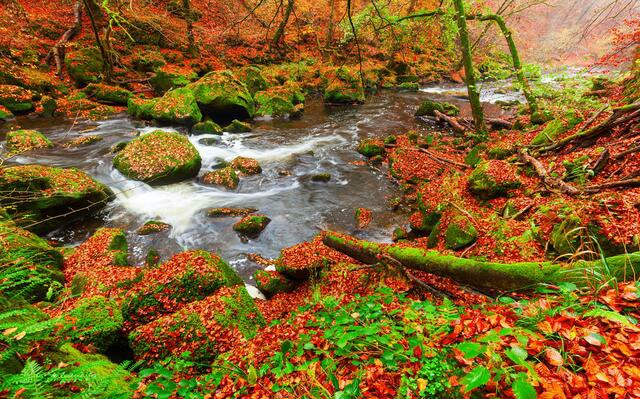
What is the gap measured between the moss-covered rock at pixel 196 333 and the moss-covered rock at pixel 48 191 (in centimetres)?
476

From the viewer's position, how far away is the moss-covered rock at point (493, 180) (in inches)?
274

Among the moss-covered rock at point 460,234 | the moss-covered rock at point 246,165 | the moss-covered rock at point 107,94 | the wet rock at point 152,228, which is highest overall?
the moss-covered rock at point 107,94

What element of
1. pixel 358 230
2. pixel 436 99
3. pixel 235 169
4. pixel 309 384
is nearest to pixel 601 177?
pixel 358 230

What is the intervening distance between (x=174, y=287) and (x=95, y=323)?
3.33 ft

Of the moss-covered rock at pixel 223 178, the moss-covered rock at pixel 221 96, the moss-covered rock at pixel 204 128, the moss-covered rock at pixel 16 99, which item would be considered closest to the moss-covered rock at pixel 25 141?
the moss-covered rock at pixel 16 99

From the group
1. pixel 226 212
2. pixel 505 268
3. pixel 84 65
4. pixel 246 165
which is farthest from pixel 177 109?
pixel 505 268

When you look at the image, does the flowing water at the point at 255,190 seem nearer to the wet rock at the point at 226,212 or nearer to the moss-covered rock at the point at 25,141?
the wet rock at the point at 226,212

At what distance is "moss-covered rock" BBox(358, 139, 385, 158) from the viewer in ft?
43.7

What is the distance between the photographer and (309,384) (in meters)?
2.35

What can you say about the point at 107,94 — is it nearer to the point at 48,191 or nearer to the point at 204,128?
the point at 204,128

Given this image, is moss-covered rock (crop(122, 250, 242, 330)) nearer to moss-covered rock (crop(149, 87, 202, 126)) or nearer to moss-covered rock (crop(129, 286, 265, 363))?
moss-covered rock (crop(129, 286, 265, 363))

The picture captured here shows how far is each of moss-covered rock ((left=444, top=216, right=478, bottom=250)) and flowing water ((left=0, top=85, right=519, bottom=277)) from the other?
2.18m

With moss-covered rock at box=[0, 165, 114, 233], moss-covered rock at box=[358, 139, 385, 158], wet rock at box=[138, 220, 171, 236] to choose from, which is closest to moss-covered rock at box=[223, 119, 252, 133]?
moss-covered rock at box=[358, 139, 385, 158]

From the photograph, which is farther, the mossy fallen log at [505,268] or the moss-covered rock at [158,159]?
the moss-covered rock at [158,159]
